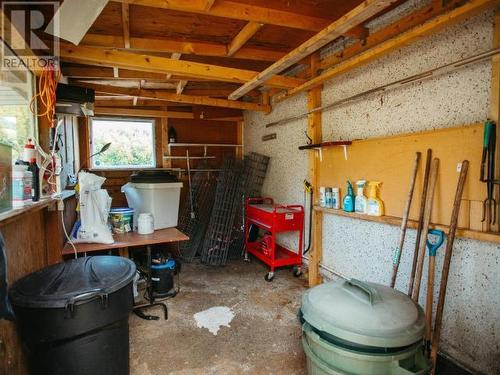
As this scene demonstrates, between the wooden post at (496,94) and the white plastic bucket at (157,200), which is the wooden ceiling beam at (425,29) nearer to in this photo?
the wooden post at (496,94)

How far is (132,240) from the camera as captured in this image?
2537 millimetres

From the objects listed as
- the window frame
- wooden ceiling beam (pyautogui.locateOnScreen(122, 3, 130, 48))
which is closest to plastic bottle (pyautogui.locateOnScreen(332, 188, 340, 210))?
wooden ceiling beam (pyautogui.locateOnScreen(122, 3, 130, 48))

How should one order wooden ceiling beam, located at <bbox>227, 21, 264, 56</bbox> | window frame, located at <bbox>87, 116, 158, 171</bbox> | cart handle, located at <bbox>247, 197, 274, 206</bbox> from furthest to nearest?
1. window frame, located at <bbox>87, 116, 158, 171</bbox>
2. cart handle, located at <bbox>247, 197, 274, 206</bbox>
3. wooden ceiling beam, located at <bbox>227, 21, 264, 56</bbox>

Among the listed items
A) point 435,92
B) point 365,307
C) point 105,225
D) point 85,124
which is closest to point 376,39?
point 435,92

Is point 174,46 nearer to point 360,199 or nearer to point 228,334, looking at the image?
point 360,199

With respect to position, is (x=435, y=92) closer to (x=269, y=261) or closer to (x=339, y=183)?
(x=339, y=183)

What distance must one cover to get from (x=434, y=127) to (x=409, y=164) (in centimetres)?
30

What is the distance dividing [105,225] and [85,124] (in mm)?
2550

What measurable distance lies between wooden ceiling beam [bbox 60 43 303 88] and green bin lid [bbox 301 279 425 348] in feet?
6.88

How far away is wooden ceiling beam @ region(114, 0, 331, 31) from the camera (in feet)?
6.08

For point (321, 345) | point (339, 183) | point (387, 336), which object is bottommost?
point (321, 345)

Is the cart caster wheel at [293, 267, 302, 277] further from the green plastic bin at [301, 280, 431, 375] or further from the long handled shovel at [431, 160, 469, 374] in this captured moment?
the green plastic bin at [301, 280, 431, 375]

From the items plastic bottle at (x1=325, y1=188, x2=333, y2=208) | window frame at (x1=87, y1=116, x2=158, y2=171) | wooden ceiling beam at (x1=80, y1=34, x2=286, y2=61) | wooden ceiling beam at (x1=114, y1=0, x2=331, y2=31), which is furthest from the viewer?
window frame at (x1=87, y1=116, x2=158, y2=171)

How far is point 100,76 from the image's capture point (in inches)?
128
